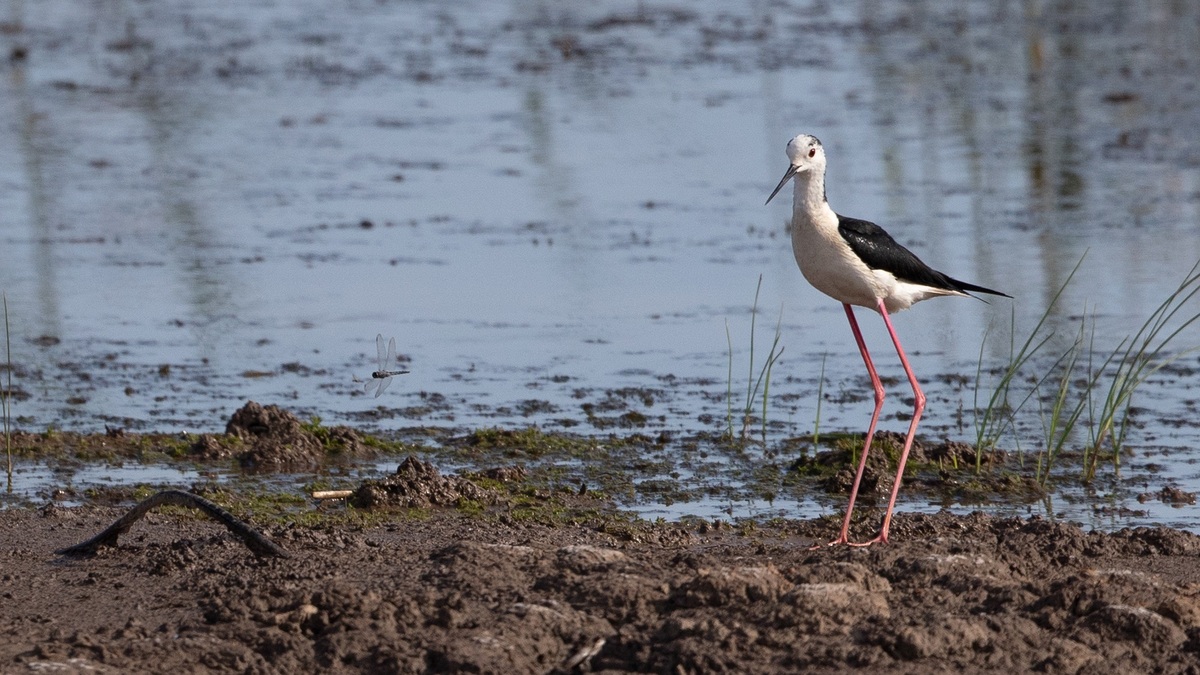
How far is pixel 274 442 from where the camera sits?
7223 mm

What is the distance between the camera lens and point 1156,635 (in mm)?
4641

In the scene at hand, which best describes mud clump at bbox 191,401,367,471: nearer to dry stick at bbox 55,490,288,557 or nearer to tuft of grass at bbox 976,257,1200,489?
dry stick at bbox 55,490,288,557

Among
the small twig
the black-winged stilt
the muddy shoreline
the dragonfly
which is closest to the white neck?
the black-winged stilt

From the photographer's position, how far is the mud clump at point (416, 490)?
6512mm

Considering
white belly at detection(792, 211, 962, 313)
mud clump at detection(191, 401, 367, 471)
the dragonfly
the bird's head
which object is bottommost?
mud clump at detection(191, 401, 367, 471)

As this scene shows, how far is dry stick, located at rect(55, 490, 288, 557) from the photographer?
5480 millimetres

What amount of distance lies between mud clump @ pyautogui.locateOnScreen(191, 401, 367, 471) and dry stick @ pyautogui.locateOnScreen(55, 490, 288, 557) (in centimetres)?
152

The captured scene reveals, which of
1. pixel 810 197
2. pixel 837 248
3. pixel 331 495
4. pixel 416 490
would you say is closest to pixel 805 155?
pixel 810 197

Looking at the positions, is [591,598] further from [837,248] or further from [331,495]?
[331,495]

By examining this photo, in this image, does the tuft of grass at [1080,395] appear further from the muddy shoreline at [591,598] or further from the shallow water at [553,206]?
the muddy shoreline at [591,598]

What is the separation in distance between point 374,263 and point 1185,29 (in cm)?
1274

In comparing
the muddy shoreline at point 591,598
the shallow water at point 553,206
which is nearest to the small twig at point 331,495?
the muddy shoreline at point 591,598

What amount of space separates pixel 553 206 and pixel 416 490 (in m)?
5.77

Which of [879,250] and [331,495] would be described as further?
[331,495]
